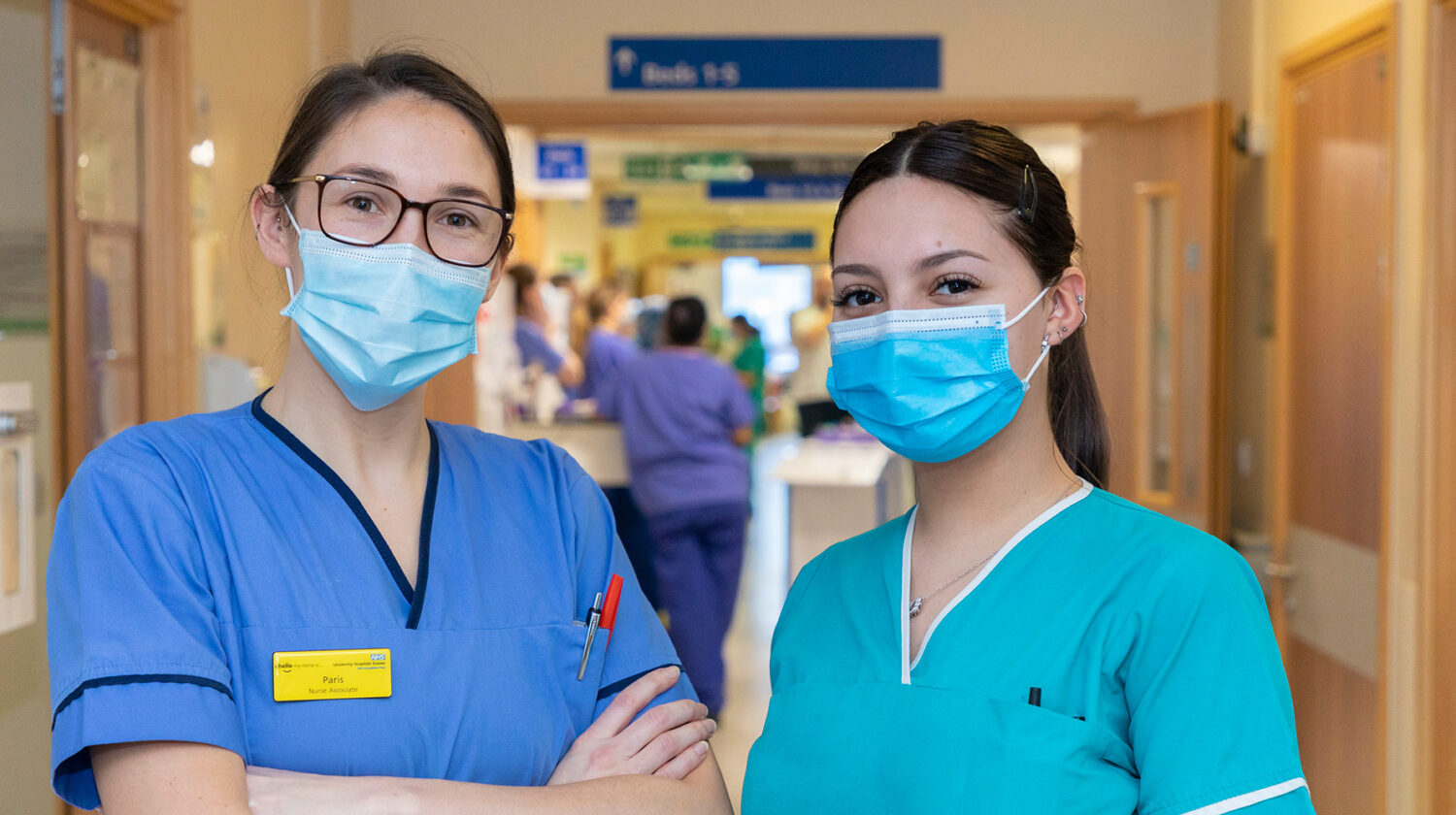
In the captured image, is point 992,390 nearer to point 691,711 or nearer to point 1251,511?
point 691,711

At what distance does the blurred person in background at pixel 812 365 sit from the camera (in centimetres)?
875

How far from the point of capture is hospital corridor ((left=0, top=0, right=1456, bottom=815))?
1206 mm

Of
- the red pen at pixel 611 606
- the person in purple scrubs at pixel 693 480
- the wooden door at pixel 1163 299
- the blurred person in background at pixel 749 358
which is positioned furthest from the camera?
the blurred person in background at pixel 749 358

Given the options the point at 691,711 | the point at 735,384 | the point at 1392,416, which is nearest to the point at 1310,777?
the point at 1392,416

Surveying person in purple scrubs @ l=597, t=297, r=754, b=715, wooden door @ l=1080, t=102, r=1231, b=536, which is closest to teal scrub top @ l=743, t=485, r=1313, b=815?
wooden door @ l=1080, t=102, r=1231, b=536

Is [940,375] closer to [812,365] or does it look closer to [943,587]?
[943,587]

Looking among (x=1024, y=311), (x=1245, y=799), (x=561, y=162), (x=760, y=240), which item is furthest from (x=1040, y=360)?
(x=760, y=240)

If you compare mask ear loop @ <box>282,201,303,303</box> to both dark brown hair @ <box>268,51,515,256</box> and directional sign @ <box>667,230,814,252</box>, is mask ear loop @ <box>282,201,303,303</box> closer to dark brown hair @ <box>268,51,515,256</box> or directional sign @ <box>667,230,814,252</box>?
dark brown hair @ <box>268,51,515,256</box>

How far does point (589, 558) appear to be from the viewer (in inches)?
57.9

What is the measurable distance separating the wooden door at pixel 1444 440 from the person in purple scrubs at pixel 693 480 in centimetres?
258

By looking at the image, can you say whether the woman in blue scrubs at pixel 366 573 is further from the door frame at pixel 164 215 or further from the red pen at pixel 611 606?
the door frame at pixel 164 215

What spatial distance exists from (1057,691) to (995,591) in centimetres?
14

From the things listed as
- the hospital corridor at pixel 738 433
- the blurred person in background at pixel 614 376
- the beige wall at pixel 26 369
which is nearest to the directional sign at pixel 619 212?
the blurred person in background at pixel 614 376

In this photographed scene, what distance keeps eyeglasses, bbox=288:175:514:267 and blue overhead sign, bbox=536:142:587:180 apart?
6.24 m
